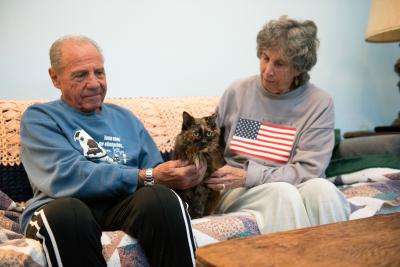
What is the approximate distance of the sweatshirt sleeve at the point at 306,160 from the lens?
73.2 inches

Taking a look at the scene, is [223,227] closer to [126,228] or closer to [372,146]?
[126,228]

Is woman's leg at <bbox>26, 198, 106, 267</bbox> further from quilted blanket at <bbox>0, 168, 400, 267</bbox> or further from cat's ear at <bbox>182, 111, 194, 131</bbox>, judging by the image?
cat's ear at <bbox>182, 111, 194, 131</bbox>

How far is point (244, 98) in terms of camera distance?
6.87 ft

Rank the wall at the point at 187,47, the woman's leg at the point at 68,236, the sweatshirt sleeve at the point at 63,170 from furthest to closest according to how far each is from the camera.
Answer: the wall at the point at 187,47 → the sweatshirt sleeve at the point at 63,170 → the woman's leg at the point at 68,236

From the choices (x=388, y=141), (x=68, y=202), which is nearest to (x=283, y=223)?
(x=68, y=202)

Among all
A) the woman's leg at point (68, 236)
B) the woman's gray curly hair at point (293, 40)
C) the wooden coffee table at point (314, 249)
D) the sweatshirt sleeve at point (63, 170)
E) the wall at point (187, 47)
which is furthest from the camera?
the wall at point (187, 47)

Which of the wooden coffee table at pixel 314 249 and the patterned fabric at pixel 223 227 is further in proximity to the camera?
the patterned fabric at pixel 223 227

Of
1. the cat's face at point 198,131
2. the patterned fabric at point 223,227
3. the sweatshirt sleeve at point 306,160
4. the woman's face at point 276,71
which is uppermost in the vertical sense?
the woman's face at point 276,71

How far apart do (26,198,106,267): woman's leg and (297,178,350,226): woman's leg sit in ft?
2.65

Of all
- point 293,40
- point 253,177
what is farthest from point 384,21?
point 253,177

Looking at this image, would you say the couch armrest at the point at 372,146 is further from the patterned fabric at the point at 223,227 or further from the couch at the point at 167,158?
the patterned fabric at the point at 223,227

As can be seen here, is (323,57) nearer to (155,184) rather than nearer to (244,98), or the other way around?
(244,98)

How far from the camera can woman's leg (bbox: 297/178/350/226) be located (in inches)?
65.8

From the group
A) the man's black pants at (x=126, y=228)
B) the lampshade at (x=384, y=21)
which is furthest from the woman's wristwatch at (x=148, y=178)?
the lampshade at (x=384, y=21)
